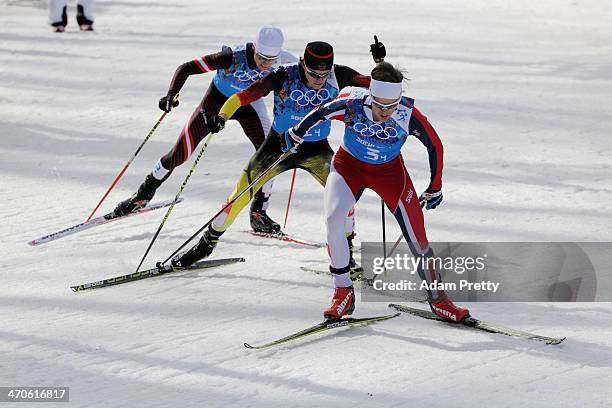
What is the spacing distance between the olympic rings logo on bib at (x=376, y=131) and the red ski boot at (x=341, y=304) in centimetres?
100

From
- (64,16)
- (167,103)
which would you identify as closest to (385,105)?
(167,103)

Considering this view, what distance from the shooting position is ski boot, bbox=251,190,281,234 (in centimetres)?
868

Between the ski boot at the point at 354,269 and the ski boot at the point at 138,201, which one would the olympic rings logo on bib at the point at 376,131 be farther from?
the ski boot at the point at 138,201

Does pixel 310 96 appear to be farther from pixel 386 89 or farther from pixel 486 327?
pixel 486 327

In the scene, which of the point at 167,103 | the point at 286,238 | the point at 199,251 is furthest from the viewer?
the point at 286,238

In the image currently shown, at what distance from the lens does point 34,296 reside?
713cm

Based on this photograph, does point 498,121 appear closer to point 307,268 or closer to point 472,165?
point 472,165

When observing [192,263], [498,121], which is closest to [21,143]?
[192,263]

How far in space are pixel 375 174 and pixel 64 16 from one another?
44.6 feet

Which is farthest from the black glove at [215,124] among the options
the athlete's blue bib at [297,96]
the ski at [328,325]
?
the ski at [328,325]

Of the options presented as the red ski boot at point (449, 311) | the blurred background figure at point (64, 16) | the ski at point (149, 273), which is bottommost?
the ski at point (149, 273)

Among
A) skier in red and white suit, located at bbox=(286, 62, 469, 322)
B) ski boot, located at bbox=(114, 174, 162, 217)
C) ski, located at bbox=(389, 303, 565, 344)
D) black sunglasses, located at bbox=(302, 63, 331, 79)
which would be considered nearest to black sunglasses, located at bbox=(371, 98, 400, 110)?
skier in red and white suit, located at bbox=(286, 62, 469, 322)

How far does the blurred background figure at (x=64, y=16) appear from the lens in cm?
1861

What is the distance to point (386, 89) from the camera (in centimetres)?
623
